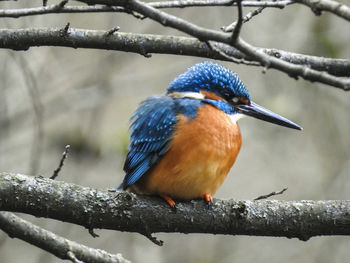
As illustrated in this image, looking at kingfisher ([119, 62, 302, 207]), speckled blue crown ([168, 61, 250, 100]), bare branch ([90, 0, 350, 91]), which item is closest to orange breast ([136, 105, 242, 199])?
kingfisher ([119, 62, 302, 207])

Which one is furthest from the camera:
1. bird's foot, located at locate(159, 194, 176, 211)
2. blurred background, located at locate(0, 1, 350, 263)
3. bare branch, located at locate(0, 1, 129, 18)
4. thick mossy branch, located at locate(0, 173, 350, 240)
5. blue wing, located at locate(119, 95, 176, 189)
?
blurred background, located at locate(0, 1, 350, 263)

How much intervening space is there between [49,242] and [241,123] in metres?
4.16

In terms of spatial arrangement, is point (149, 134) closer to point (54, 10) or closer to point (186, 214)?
point (186, 214)

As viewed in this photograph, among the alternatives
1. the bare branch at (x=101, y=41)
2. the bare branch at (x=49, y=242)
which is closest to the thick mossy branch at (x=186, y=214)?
the bare branch at (x=49, y=242)

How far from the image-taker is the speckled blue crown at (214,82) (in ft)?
10.5

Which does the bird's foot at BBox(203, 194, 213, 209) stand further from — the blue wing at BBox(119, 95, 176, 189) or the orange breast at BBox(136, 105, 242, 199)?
the blue wing at BBox(119, 95, 176, 189)

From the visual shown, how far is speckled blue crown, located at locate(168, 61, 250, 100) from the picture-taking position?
3207 millimetres

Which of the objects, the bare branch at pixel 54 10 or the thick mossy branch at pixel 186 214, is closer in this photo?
the bare branch at pixel 54 10

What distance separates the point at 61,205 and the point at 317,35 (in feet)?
13.0

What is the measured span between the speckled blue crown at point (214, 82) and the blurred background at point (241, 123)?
6.31 feet

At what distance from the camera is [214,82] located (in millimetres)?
3225

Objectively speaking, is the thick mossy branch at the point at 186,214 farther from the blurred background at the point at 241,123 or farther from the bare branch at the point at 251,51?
the blurred background at the point at 241,123

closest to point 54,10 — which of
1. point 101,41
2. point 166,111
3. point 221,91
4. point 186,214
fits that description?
point 101,41

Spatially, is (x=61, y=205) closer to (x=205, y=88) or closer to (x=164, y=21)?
(x=164, y=21)
